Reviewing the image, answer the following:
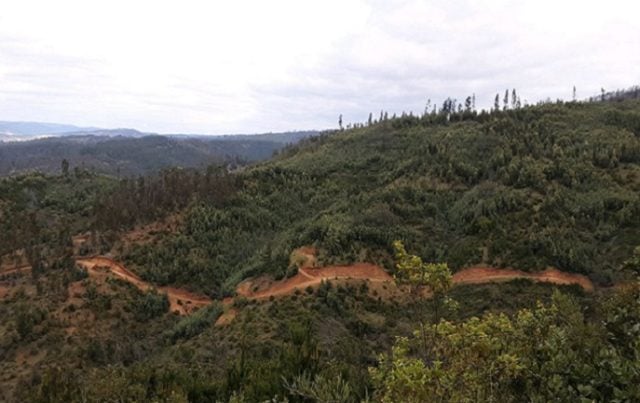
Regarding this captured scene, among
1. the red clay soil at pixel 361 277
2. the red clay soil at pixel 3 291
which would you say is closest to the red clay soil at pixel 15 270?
the red clay soil at pixel 3 291

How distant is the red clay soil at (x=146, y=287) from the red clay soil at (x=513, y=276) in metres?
22.0

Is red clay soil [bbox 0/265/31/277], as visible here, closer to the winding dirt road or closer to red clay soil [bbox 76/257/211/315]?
the winding dirt road

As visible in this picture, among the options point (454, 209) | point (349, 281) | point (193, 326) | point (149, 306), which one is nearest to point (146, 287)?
point (149, 306)

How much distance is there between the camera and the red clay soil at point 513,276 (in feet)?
121

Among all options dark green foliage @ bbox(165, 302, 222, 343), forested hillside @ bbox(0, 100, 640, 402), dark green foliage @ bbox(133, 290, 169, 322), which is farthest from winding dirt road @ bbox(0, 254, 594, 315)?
dark green foliage @ bbox(165, 302, 222, 343)

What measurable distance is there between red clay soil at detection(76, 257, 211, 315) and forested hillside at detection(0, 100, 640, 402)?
96 cm

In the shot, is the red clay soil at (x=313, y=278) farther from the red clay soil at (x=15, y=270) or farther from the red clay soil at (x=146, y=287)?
the red clay soil at (x=15, y=270)

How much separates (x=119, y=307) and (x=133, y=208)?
2003 centimetres

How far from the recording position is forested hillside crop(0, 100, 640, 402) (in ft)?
26.3

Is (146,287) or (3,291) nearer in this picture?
(3,291)

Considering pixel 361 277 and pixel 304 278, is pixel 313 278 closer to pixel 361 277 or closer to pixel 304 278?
pixel 304 278

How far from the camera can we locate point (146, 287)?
149 feet

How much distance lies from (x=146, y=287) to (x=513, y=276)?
30378 mm

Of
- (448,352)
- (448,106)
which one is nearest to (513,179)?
(448,352)
